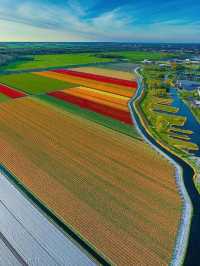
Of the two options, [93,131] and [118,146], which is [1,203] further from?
[93,131]

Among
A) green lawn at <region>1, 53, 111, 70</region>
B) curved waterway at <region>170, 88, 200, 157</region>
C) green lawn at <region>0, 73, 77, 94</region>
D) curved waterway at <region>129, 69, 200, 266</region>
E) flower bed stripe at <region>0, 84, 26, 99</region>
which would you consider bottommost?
curved waterway at <region>129, 69, 200, 266</region>

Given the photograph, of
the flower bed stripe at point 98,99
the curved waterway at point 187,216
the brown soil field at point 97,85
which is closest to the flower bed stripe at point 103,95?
the flower bed stripe at point 98,99

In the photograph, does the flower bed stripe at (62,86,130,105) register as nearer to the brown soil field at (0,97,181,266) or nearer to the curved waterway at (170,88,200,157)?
the curved waterway at (170,88,200,157)

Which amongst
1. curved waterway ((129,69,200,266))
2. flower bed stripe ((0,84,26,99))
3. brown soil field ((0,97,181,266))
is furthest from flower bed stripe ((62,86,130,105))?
curved waterway ((129,69,200,266))

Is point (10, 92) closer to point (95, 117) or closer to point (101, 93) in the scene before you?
point (101, 93)

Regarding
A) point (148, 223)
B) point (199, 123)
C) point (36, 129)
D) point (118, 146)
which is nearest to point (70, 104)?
point (36, 129)
